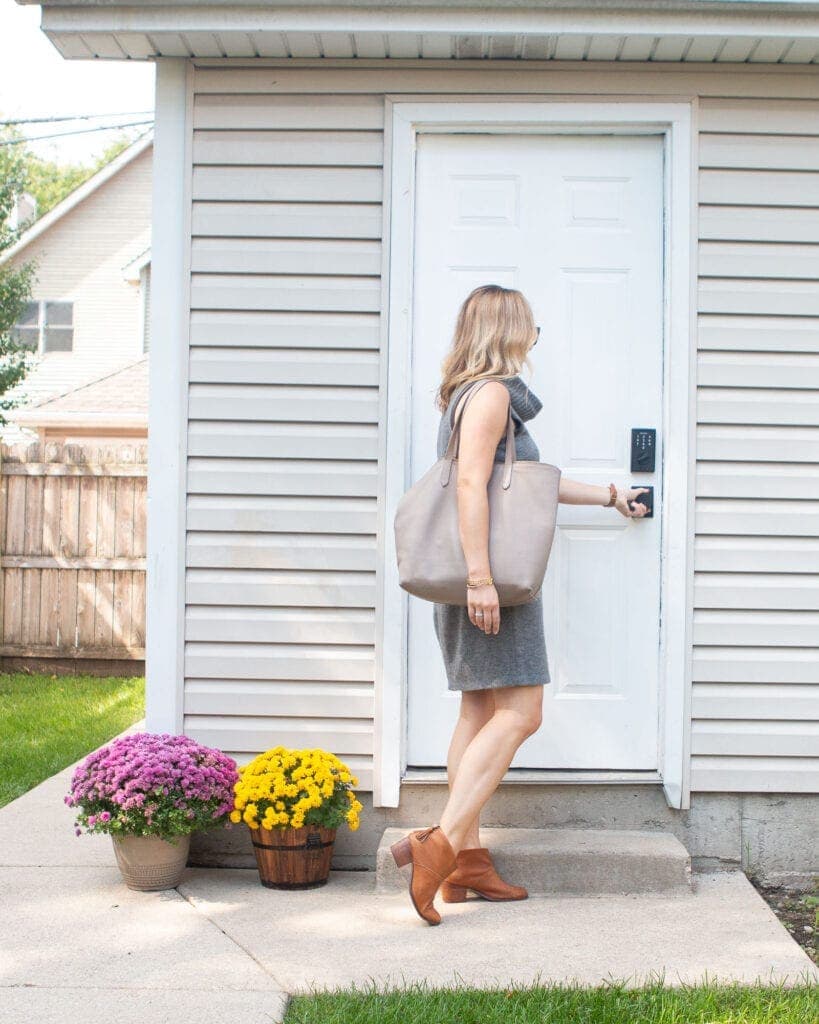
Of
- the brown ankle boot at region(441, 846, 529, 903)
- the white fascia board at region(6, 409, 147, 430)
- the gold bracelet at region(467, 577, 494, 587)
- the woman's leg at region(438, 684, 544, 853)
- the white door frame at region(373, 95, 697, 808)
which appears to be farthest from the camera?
the white fascia board at region(6, 409, 147, 430)

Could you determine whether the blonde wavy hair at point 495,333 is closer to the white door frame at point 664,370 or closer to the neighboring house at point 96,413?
the white door frame at point 664,370

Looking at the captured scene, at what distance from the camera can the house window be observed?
17.8 metres

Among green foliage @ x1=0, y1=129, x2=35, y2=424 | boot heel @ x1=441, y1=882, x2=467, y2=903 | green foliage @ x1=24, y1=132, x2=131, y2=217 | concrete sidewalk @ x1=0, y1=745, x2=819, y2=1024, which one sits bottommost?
concrete sidewalk @ x1=0, y1=745, x2=819, y2=1024

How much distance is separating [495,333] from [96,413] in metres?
10.6

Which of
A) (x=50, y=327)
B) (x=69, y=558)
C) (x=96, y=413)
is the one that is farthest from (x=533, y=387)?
(x=50, y=327)

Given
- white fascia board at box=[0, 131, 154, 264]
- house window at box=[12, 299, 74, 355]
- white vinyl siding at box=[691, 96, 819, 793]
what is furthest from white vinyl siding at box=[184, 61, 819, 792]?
white fascia board at box=[0, 131, 154, 264]

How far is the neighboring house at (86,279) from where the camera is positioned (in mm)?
17641

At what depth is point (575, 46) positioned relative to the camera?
3.66 meters

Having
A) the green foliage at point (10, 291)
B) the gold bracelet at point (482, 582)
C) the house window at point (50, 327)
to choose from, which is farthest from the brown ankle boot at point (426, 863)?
the house window at point (50, 327)

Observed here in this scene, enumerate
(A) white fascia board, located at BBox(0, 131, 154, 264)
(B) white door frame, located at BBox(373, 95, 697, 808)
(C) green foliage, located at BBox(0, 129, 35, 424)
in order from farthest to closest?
1. (A) white fascia board, located at BBox(0, 131, 154, 264)
2. (C) green foliage, located at BBox(0, 129, 35, 424)
3. (B) white door frame, located at BBox(373, 95, 697, 808)

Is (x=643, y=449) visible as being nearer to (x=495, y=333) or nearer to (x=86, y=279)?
(x=495, y=333)

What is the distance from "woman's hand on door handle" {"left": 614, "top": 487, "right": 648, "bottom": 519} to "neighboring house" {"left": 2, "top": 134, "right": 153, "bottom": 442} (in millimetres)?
14629

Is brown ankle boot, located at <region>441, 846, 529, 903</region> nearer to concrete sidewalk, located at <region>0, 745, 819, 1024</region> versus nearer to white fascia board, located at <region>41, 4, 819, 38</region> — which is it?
concrete sidewalk, located at <region>0, 745, 819, 1024</region>

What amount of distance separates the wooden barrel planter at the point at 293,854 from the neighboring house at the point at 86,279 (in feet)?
48.1
